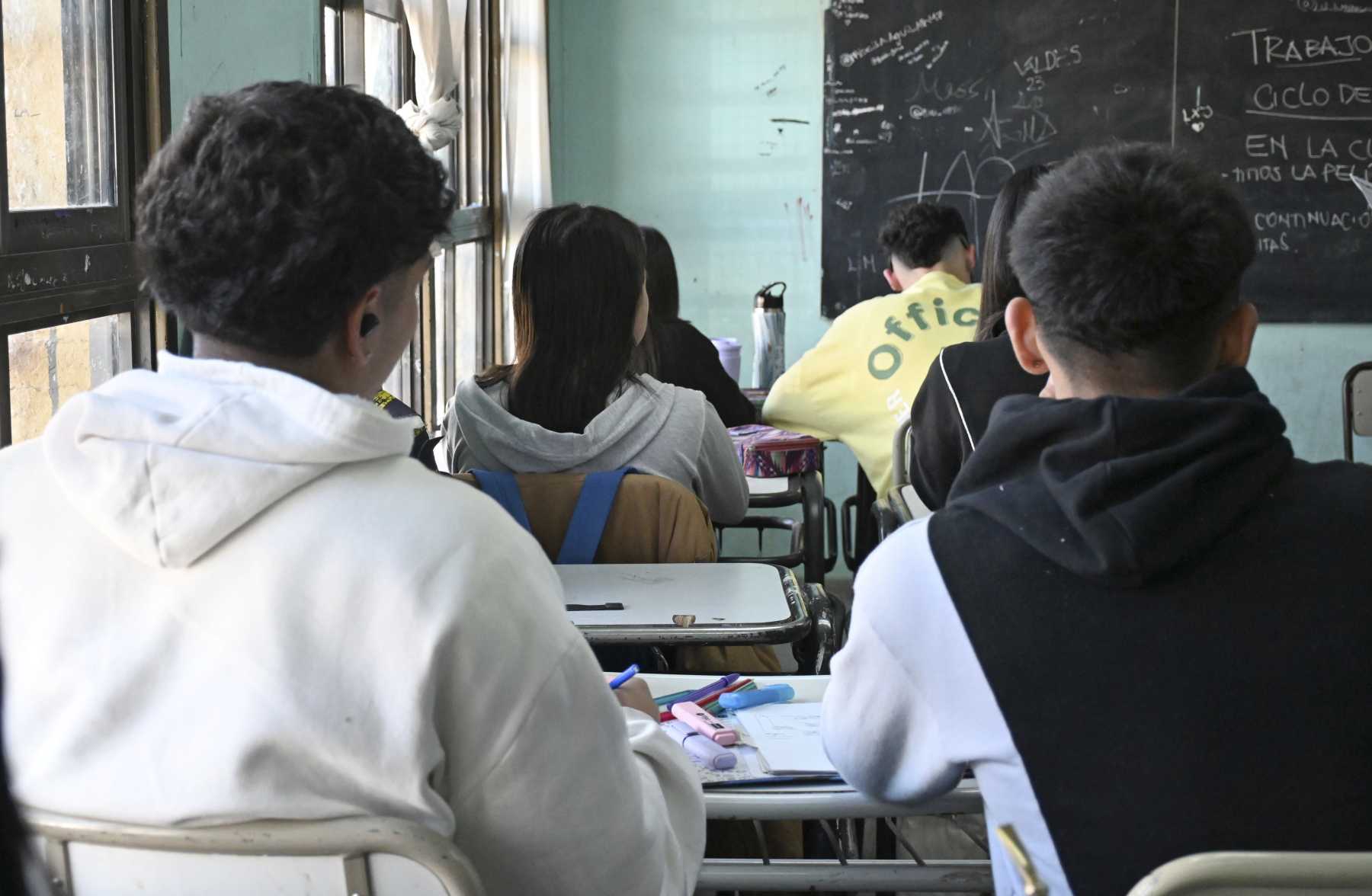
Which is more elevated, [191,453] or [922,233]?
[922,233]

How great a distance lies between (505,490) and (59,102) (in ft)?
2.78

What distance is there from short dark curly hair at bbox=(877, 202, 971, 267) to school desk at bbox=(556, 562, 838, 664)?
1986 millimetres

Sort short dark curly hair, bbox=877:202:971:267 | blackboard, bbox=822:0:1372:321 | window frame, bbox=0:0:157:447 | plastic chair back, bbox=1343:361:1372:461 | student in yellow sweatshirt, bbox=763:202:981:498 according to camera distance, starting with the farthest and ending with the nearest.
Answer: blackboard, bbox=822:0:1372:321, plastic chair back, bbox=1343:361:1372:461, short dark curly hair, bbox=877:202:971:267, student in yellow sweatshirt, bbox=763:202:981:498, window frame, bbox=0:0:157:447

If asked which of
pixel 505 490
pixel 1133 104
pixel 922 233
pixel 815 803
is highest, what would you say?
pixel 1133 104

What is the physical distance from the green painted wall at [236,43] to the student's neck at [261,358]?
1.26 metres

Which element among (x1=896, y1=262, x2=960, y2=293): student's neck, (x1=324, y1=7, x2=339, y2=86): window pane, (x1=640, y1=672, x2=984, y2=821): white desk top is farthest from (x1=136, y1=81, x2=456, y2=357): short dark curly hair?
(x1=896, y1=262, x2=960, y2=293): student's neck

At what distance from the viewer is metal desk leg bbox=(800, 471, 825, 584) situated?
3.48 metres

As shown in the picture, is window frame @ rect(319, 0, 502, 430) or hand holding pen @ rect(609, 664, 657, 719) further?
window frame @ rect(319, 0, 502, 430)

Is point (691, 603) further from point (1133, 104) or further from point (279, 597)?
Result: point (1133, 104)

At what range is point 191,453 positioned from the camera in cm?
94

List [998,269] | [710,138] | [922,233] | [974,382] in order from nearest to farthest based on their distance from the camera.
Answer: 1. [974,382]
2. [998,269]
3. [922,233]
4. [710,138]

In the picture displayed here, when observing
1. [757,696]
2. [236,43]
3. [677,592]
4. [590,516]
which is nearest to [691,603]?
[677,592]

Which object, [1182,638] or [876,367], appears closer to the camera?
[1182,638]

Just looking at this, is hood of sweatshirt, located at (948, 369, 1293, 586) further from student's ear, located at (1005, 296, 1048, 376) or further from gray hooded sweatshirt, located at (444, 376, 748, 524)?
gray hooded sweatshirt, located at (444, 376, 748, 524)
